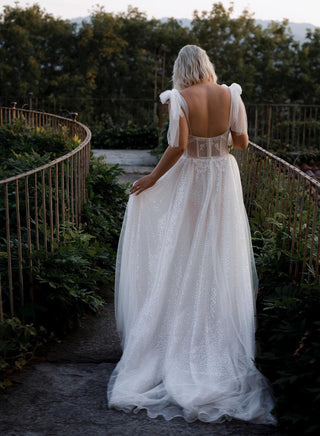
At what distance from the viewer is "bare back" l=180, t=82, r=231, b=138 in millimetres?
3811

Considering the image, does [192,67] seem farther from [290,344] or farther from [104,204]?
[104,204]

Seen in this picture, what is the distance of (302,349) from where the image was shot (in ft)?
11.1

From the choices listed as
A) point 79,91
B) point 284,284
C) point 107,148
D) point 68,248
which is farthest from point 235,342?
point 79,91

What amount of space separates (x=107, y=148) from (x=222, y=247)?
12.8 m

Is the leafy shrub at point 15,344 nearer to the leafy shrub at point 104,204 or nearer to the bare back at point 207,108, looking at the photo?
the bare back at point 207,108

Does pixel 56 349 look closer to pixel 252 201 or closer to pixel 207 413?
pixel 207 413

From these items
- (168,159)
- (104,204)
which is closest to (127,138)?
(104,204)

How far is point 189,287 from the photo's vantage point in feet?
12.9

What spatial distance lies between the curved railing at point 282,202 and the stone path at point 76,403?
4.48 feet

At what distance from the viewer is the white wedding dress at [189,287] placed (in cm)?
353

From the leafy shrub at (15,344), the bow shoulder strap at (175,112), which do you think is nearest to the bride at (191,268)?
the bow shoulder strap at (175,112)

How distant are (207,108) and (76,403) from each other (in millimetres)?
1934

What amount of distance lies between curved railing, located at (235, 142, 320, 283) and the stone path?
137cm

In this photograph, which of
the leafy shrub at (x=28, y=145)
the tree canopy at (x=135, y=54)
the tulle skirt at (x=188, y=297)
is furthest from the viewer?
the tree canopy at (x=135, y=54)
